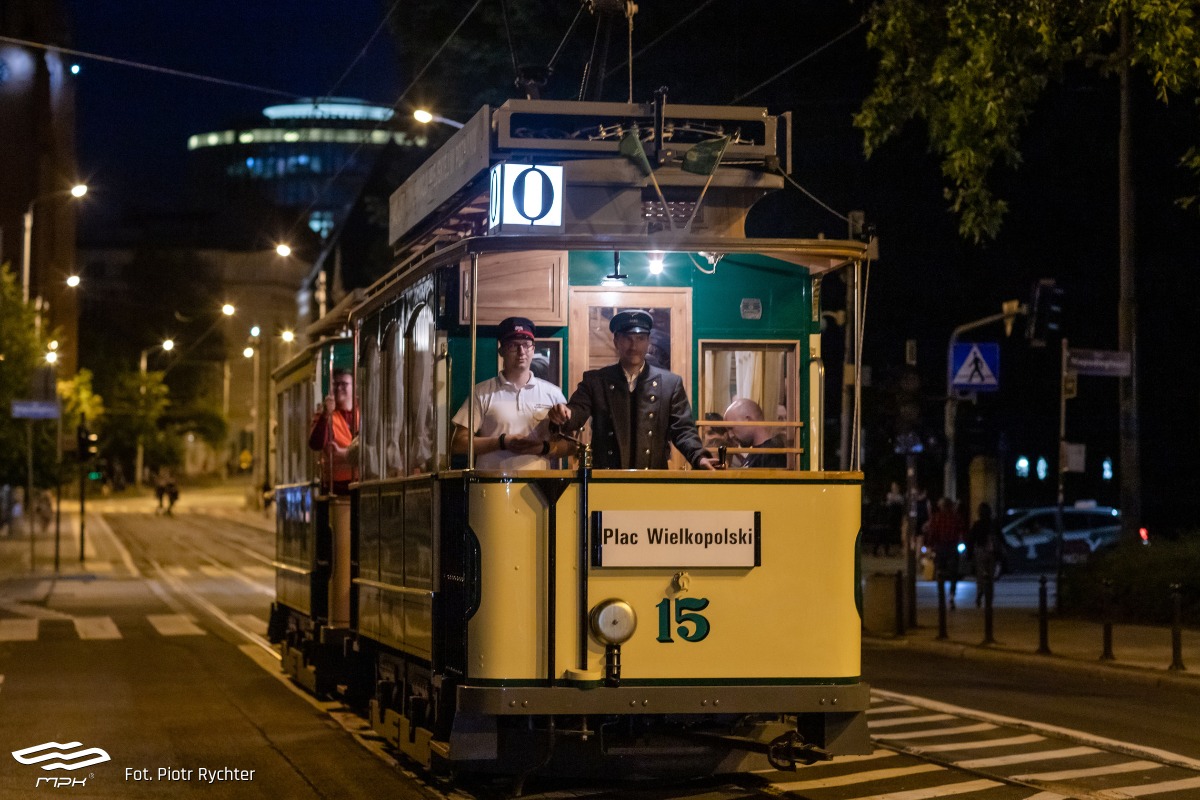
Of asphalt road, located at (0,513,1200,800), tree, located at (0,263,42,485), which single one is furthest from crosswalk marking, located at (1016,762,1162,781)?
tree, located at (0,263,42,485)

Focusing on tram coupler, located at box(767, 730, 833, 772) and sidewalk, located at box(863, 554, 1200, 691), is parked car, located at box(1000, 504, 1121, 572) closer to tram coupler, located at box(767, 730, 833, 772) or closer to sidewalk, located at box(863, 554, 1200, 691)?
sidewalk, located at box(863, 554, 1200, 691)

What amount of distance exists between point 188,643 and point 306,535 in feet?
21.5

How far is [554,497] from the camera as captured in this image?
8703 millimetres

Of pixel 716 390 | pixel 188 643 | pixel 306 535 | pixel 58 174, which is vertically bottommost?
pixel 188 643

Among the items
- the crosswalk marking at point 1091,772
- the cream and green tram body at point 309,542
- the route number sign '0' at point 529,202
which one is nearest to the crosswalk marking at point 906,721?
the crosswalk marking at point 1091,772

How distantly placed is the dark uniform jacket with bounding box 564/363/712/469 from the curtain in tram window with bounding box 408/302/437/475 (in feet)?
2.92

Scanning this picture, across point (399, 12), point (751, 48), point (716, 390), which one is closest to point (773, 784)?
point (716, 390)

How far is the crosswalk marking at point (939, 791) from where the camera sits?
9.59m

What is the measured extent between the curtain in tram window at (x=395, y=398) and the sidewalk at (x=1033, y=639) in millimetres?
8762

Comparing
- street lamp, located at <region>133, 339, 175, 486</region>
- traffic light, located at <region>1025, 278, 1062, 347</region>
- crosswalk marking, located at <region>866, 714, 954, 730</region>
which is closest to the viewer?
crosswalk marking, located at <region>866, 714, 954, 730</region>

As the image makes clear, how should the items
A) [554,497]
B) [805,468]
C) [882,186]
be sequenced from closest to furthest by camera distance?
[554,497], [805,468], [882,186]

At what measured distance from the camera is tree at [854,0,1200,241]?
617 inches

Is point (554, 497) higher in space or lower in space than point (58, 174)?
lower

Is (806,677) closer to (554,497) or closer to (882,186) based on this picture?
(554,497)
